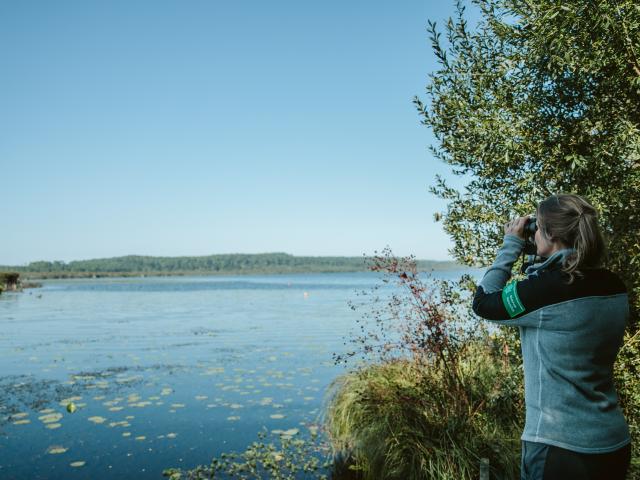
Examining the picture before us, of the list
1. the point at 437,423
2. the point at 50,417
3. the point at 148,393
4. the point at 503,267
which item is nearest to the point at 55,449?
the point at 50,417

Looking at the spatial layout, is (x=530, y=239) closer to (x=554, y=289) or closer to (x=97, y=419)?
(x=554, y=289)

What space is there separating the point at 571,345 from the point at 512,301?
1.02 ft

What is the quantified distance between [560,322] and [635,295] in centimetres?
326

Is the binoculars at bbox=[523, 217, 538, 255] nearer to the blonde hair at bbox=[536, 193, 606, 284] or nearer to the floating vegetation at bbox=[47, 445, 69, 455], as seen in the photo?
the blonde hair at bbox=[536, 193, 606, 284]

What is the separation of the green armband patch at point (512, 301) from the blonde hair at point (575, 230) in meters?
0.24

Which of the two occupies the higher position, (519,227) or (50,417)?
(519,227)

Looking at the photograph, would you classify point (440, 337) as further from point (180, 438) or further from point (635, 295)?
point (180, 438)

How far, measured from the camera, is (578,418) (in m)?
2.40

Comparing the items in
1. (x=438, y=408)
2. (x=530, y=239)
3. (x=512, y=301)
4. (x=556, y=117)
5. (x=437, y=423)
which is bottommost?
(x=437, y=423)

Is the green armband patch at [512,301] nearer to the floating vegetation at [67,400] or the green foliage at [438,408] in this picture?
the green foliage at [438,408]

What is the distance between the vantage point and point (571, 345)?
7.84 feet

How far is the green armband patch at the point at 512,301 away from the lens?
247 centimetres

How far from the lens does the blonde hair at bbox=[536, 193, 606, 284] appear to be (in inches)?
93.7

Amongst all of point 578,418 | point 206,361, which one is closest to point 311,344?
point 206,361
